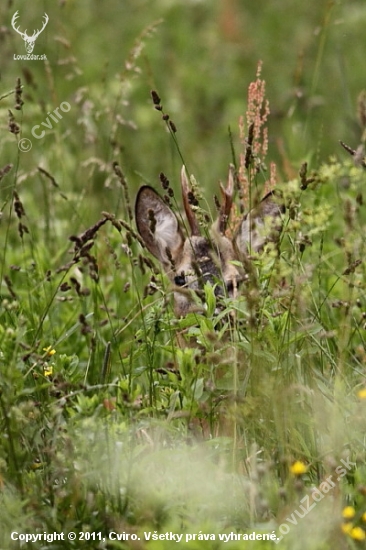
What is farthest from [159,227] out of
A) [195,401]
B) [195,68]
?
[195,68]

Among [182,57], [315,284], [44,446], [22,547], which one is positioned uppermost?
[182,57]

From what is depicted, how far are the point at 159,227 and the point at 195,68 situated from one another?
446 cm

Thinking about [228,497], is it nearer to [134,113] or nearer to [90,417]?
[90,417]

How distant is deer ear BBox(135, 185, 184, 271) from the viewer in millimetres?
4871

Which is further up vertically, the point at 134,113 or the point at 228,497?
the point at 134,113

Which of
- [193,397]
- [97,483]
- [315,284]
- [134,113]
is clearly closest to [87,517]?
[97,483]

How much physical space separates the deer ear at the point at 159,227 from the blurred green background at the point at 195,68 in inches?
62.7

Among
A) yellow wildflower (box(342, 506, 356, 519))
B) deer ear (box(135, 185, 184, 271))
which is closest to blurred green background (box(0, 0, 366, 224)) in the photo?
deer ear (box(135, 185, 184, 271))

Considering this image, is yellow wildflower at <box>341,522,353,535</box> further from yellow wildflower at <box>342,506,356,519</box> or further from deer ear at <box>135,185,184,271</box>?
deer ear at <box>135,185,184,271</box>

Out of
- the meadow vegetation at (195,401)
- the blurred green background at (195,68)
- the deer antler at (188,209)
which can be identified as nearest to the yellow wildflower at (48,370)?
the meadow vegetation at (195,401)

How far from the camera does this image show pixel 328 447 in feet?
10.4

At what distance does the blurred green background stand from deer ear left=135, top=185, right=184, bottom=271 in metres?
1.59

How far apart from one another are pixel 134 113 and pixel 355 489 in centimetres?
570

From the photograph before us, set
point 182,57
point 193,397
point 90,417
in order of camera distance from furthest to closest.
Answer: point 182,57 < point 193,397 < point 90,417
